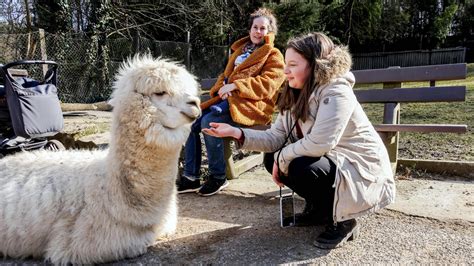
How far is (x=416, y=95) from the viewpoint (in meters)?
4.10

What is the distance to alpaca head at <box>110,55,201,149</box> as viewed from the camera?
2314 millimetres

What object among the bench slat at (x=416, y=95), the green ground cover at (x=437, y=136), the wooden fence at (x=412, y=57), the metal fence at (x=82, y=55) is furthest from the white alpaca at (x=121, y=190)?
the wooden fence at (x=412, y=57)

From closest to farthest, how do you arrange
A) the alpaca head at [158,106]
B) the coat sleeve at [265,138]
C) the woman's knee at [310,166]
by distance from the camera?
the alpaca head at [158,106]
the woman's knee at [310,166]
the coat sleeve at [265,138]

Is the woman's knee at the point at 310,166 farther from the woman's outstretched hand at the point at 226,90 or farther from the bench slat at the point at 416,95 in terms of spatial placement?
the bench slat at the point at 416,95

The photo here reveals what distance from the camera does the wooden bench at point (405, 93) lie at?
3.90 m

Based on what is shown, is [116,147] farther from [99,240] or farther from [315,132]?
[315,132]

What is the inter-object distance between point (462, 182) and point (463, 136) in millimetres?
2170

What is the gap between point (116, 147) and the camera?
246 cm

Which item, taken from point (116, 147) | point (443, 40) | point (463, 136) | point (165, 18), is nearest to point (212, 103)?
point (116, 147)

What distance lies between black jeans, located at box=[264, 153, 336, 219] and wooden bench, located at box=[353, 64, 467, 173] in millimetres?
1653

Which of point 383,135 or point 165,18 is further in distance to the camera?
point 165,18

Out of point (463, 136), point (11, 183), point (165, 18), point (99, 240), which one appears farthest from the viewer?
point (165, 18)

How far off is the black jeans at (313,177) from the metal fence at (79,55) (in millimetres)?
7902

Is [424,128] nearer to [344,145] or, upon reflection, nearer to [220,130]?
[344,145]
